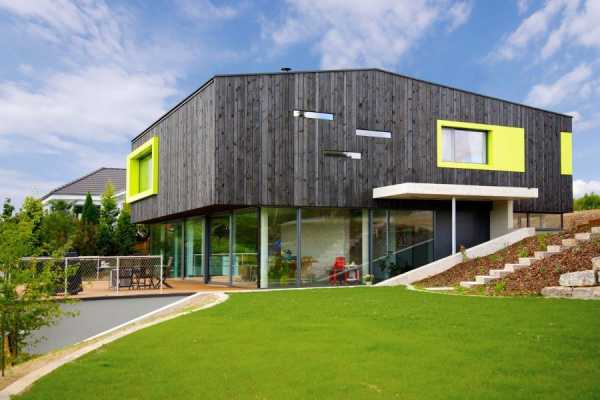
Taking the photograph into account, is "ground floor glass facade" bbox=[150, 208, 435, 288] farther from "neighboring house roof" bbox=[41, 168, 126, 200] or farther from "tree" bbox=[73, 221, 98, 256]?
"neighboring house roof" bbox=[41, 168, 126, 200]

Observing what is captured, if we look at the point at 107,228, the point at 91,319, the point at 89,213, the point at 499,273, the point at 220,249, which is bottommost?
the point at 91,319

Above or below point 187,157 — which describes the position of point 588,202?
below

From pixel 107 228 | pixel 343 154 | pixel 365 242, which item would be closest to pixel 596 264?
pixel 365 242

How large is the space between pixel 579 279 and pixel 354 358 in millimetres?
7351

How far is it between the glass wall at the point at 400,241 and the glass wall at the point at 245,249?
3.88 meters

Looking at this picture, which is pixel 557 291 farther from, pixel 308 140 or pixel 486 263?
pixel 308 140

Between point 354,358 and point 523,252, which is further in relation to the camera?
point 523,252

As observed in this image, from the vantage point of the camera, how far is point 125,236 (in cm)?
3123

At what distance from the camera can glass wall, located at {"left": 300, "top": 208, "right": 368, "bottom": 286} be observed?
16672mm

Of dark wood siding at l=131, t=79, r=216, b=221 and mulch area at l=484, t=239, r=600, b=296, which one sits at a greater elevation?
dark wood siding at l=131, t=79, r=216, b=221

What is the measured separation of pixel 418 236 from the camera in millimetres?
18656

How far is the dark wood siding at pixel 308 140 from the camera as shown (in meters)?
16.0

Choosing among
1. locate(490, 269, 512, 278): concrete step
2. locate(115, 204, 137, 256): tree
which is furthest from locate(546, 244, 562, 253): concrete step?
locate(115, 204, 137, 256): tree

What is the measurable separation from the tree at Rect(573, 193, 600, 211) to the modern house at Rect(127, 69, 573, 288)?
676 inches
